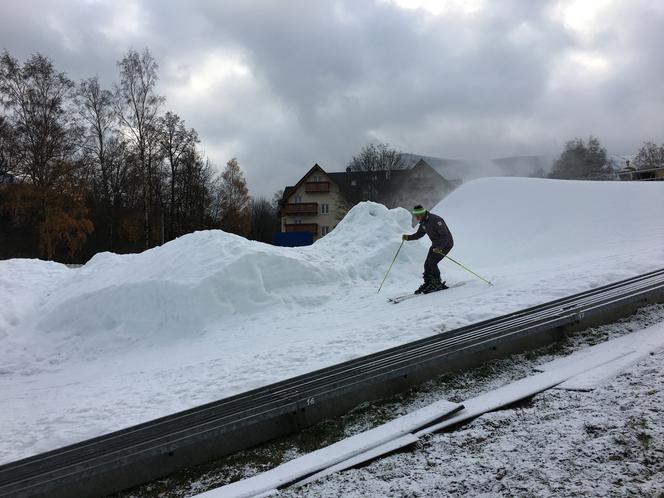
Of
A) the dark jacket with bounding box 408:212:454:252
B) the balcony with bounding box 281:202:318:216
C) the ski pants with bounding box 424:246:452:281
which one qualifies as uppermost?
the balcony with bounding box 281:202:318:216

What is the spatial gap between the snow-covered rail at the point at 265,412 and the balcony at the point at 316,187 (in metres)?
52.6

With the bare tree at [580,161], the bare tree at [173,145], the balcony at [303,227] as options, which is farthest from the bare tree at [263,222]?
the bare tree at [580,161]

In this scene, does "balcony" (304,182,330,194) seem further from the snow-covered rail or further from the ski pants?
the snow-covered rail

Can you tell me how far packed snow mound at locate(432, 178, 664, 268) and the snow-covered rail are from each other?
25.8ft

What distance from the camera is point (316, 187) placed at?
58.2m

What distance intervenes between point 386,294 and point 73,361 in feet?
20.4

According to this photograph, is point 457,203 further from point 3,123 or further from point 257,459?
point 3,123

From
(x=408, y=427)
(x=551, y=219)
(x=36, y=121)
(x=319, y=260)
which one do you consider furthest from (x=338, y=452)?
(x=36, y=121)

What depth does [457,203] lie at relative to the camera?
19859 millimetres

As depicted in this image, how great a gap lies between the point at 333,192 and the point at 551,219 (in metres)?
43.6

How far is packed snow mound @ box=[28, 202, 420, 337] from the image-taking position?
8.95 meters

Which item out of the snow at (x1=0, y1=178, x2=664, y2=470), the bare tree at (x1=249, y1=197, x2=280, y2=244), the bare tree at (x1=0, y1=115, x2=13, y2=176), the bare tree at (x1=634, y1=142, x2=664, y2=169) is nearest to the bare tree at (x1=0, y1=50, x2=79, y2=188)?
the bare tree at (x1=0, y1=115, x2=13, y2=176)

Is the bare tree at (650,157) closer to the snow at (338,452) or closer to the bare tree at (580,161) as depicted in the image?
the bare tree at (580,161)

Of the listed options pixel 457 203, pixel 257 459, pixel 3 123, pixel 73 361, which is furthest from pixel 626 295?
pixel 3 123
